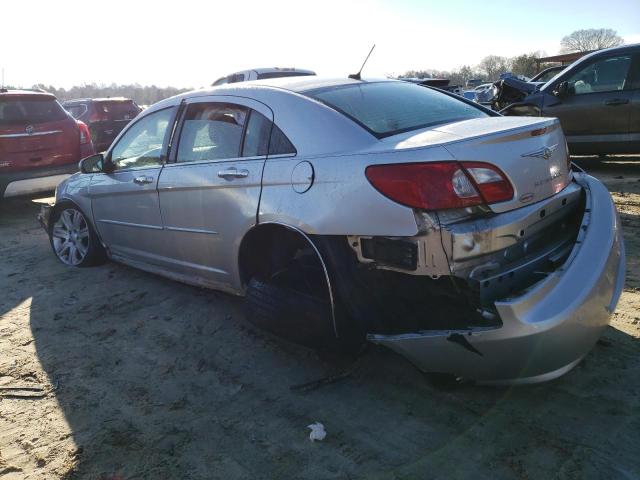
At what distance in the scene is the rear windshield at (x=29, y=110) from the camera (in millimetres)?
7148

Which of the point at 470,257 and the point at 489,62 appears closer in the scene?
the point at 470,257

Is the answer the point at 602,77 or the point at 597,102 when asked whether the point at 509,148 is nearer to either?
the point at 597,102

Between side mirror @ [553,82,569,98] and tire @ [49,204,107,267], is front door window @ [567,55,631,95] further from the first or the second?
tire @ [49,204,107,267]

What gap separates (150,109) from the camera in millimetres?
4129

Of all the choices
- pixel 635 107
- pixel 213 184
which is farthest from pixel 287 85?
pixel 635 107

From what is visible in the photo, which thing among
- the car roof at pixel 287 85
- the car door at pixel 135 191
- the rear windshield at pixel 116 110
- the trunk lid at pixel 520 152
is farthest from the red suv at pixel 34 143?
the trunk lid at pixel 520 152

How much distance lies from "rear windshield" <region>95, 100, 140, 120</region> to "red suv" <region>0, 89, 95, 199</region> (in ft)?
14.3

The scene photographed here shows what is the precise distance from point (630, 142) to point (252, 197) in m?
6.63

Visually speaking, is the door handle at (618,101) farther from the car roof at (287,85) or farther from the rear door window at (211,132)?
the rear door window at (211,132)

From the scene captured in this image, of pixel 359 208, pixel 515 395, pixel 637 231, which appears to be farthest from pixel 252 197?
pixel 637 231

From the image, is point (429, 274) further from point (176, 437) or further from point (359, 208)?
point (176, 437)

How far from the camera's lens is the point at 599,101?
7.70 metres

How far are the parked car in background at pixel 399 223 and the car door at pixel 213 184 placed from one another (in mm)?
13

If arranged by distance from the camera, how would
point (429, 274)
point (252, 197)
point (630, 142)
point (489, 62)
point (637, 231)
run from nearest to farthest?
point (429, 274) → point (252, 197) → point (637, 231) → point (630, 142) → point (489, 62)
